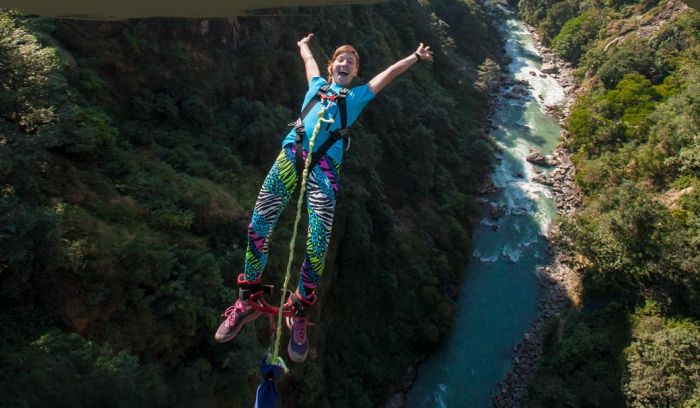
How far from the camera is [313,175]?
12.1ft

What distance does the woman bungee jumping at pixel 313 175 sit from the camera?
3645mm

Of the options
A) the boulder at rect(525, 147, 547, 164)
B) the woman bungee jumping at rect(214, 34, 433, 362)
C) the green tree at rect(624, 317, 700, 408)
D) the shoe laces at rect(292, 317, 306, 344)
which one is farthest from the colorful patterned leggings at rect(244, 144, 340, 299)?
the boulder at rect(525, 147, 547, 164)

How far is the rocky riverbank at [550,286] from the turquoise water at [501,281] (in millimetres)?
295

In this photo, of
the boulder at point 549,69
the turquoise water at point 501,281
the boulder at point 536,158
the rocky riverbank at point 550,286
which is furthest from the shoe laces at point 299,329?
the boulder at point 549,69

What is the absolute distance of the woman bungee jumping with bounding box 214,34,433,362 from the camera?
364cm

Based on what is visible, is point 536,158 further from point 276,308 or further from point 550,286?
point 276,308

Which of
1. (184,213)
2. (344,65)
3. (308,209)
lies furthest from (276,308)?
(184,213)

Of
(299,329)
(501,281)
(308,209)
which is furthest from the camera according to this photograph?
(501,281)

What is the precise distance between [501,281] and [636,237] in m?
5.79

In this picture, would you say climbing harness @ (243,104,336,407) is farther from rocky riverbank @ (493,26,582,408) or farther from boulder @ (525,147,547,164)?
boulder @ (525,147,547,164)

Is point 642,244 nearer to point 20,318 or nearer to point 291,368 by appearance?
point 291,368

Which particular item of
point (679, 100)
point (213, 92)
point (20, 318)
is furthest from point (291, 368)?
point (679, 100)

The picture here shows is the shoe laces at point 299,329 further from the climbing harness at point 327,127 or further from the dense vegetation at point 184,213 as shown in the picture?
the dense vegetation at point 184,213

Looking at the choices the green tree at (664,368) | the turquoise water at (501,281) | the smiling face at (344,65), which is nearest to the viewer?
the smiling face at (344,65)
